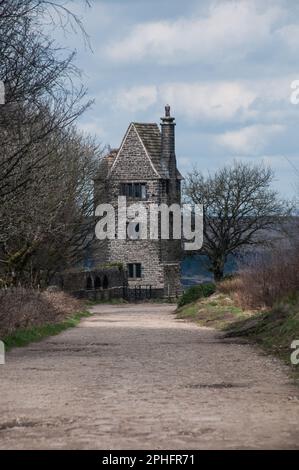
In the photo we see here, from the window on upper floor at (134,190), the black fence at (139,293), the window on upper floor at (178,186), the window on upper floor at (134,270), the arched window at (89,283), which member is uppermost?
the window on upper floor at (178,186)

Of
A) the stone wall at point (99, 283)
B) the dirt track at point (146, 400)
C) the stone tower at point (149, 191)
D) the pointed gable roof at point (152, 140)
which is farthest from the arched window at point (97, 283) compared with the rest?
the dirt track at point (146, 400)

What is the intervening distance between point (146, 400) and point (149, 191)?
65115mm

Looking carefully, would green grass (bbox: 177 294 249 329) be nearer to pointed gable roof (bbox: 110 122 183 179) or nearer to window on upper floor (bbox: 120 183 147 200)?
window on upper floor (bbox: 120 183 147 200)

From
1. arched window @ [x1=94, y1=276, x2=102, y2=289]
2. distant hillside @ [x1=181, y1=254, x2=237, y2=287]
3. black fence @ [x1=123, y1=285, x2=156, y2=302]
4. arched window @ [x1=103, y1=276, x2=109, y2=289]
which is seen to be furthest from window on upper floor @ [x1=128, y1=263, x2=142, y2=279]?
arched window @ [x1=94, y1=276, x2=102, y2=289]

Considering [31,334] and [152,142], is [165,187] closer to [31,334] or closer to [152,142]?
[152,142]

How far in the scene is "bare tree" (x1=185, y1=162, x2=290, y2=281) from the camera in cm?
7412

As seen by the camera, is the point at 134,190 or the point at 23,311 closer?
the point at 23,311

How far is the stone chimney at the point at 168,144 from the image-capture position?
76.6 m

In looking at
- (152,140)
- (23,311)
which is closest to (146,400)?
(23,311)

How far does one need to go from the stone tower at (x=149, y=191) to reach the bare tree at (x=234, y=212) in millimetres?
2788

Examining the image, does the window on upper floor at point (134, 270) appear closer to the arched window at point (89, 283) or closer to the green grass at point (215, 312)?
the arched window at point (89, 283)

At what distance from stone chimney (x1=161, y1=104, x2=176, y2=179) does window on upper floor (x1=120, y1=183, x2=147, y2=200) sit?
2560mm

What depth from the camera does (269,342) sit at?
19359 millimetres

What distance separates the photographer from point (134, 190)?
248ft
